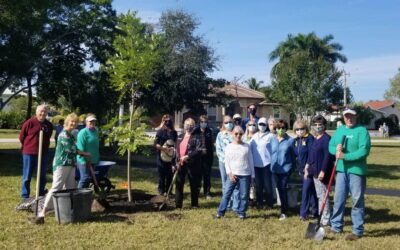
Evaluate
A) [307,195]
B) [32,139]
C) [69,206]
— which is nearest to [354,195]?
[307,195]

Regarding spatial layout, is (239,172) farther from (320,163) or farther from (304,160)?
(320,163)

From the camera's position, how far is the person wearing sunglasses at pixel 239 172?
8.19 metres

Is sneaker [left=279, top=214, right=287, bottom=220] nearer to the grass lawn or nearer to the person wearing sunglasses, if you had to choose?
the grass lawn

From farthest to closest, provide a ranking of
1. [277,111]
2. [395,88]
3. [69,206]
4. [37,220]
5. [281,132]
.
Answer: [395,88]
[277,111]
[281,132]
[69,206]
[37,220]

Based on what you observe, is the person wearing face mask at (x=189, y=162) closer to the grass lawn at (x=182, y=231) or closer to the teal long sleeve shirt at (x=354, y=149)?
the grass lawn at (x=182, y=231)

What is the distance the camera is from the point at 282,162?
336 inches

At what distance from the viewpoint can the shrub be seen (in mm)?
49125

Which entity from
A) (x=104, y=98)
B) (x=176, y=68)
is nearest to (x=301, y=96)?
(x=176, y=68)

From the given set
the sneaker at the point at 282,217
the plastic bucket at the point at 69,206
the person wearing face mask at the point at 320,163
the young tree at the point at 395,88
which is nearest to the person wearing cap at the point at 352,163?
the person wearing face mask at the point at 320,163

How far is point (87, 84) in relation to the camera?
22.1m

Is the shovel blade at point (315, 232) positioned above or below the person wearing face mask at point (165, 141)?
below

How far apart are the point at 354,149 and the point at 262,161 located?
248 cm

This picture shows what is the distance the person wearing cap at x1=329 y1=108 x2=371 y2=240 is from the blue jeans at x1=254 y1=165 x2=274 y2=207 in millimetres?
2189

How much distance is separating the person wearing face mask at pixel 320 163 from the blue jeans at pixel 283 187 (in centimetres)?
64
